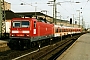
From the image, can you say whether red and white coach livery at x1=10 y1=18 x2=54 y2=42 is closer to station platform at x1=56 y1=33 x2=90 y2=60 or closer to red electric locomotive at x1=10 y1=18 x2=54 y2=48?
red electric locomotive at x1=10 y1=18 x2=54 y2=48

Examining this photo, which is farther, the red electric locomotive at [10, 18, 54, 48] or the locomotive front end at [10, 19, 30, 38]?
the locomotive front end at [10, 19, 30, 38]

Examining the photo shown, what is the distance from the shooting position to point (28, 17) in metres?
20.9

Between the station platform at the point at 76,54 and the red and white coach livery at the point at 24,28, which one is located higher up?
the red and white coach livery at the point at 24,28

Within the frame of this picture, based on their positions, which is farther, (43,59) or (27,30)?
(27,30)

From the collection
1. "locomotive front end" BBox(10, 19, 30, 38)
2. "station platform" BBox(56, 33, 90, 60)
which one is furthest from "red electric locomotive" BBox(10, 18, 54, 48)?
"station platform" BBox(56, 33, 90, 60)

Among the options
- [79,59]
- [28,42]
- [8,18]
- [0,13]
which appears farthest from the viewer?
[8,18]

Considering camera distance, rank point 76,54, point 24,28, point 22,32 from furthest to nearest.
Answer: point 24,28
point 22,32
point 76,54

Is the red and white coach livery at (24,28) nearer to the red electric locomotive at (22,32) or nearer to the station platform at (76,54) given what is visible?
the red electric locomotive at (22,32)

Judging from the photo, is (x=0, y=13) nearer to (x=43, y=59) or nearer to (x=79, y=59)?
(x=43, y=59)

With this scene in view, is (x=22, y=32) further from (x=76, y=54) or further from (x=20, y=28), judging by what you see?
(x=76, y=54)

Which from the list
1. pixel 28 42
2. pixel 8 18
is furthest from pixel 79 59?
pixel 8 18

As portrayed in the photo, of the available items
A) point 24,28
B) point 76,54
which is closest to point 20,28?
point 24,28

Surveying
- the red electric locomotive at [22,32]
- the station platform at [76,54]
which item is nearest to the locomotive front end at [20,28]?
the red electric locomotive at [22,32]

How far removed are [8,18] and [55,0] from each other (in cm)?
2473
